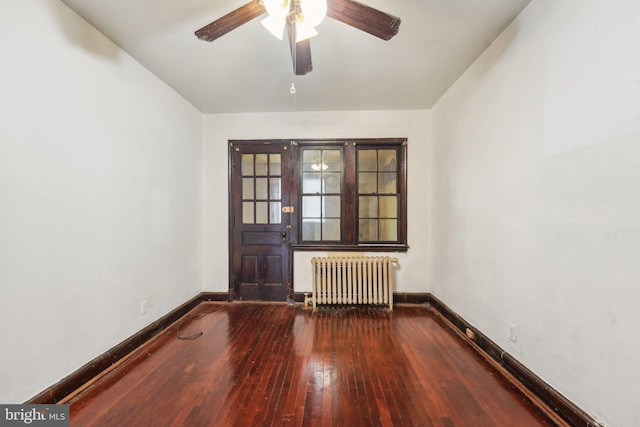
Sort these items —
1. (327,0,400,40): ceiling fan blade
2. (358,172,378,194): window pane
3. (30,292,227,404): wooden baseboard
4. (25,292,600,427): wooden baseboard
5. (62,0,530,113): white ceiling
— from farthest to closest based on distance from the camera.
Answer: (358,172,378,194): window pane < (62,0,530,113): white ceiling < (30,292,227,404): wooden baseboard < (25,292,600,427): wooden baseboard < (327,0,400,40): ceiling fan blade

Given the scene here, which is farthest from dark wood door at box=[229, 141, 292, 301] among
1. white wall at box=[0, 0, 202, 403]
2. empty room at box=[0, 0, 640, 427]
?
white wall at box=[0, 0, 202, 403]

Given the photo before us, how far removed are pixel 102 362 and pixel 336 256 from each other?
2.54 metres

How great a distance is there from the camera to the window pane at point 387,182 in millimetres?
3662

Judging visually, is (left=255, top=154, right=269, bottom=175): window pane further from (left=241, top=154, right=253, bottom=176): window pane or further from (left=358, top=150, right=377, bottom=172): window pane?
A: (left=358, top=150, right=377, bottom=172): window pane

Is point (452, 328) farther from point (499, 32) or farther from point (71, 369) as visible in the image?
point (71, 369)

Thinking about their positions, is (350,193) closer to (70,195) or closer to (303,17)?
(303,17)

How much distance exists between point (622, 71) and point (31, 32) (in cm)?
327

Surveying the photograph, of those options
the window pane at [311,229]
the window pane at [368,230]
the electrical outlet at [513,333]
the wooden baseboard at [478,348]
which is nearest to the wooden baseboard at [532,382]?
the wooden baseboard at [478,348]

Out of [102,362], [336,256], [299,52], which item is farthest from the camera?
[336,256]

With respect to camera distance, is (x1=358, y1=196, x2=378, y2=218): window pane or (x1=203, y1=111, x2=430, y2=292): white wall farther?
(x1=358, y1=196, x2=378, y2=218): window pane

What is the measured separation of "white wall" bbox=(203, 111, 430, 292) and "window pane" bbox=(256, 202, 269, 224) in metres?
0.44

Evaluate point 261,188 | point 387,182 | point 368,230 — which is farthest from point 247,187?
point 387,182

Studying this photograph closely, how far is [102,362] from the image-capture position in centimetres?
202

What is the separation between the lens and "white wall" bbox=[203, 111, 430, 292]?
140 inches
